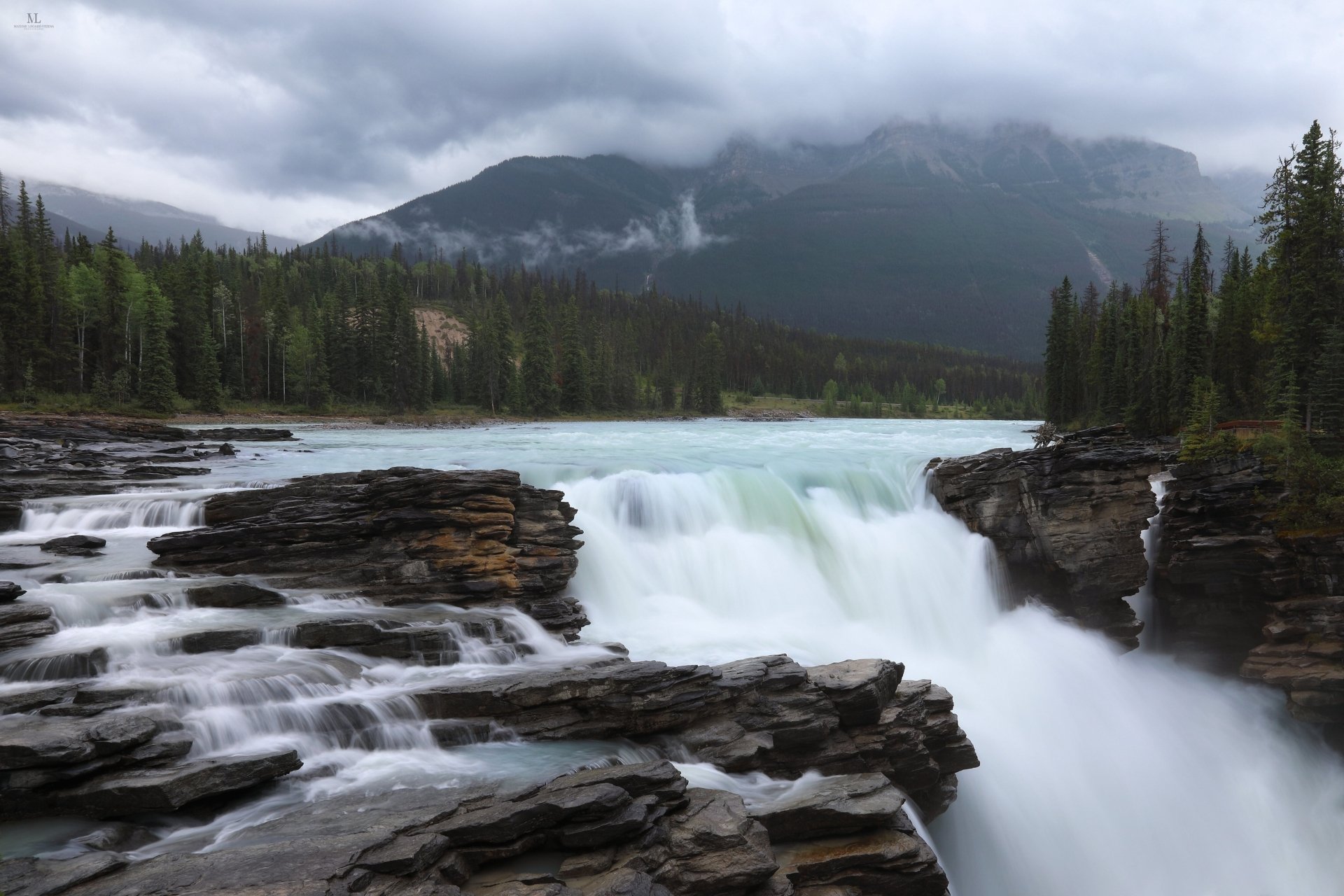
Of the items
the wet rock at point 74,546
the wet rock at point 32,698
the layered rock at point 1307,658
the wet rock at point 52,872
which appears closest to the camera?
the wet rock at point 52,872

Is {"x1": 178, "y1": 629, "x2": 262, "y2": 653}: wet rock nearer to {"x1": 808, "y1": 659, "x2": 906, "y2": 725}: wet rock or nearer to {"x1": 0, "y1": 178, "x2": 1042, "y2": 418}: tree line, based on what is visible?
{"x1": 808, "y1": 659, "x2": 906, "y2": 725}: wet rock

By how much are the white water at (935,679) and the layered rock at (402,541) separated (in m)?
1.43

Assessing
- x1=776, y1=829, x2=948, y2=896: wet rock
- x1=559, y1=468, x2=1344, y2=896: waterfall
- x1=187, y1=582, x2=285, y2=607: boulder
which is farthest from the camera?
x1=559, y1=468, x2=1344, y2=896: waterfall

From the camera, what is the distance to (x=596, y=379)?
388 ft

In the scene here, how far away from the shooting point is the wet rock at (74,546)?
1633 centimetres

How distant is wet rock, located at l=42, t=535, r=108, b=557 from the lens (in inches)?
643

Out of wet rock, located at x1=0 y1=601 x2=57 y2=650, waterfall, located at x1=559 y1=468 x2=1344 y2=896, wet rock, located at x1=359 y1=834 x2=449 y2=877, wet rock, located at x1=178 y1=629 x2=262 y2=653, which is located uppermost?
wet rock, located at x1=0 y1=601 x2=57 y2=650

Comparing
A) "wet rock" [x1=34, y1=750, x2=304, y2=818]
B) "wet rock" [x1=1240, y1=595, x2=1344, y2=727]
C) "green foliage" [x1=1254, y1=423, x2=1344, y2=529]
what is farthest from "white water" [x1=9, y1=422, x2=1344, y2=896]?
"green foliage" [x1=1254, y1=423, x2=1344, y2=529]

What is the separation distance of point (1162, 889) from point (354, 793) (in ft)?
48.8

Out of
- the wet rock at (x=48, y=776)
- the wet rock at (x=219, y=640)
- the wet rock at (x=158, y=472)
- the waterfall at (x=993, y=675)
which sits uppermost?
the wet rock at (x=158, y=472)

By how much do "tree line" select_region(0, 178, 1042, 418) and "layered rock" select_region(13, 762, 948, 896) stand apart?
77.7 metres

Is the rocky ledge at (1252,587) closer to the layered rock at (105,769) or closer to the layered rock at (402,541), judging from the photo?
the layered rock at (402,541)

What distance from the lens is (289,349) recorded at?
3743 inches

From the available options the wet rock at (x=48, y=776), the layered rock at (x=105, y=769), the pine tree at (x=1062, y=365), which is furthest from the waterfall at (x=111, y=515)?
the pine tree at (x=1062, y=365)
